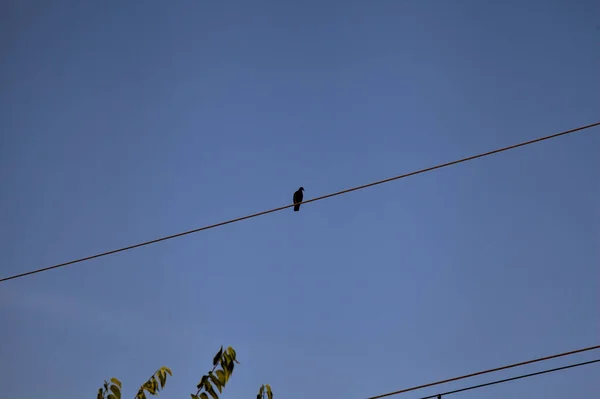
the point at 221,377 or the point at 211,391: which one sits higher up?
the point at 221,377

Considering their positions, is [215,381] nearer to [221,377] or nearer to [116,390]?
[221,377]

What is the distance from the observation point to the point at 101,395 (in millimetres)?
8539

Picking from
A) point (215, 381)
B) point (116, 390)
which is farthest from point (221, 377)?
point (116, 390)

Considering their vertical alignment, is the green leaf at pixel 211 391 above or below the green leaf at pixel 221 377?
below

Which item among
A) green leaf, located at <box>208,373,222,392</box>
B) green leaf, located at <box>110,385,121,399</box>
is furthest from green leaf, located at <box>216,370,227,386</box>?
green leaf, located at <box>110,385,121,399</box>

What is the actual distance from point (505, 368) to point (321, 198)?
3878mm

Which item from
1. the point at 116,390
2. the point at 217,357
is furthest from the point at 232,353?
the point at 116,390

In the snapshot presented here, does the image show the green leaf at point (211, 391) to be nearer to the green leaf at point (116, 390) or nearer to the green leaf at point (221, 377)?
the green leaf at point (221, 377)

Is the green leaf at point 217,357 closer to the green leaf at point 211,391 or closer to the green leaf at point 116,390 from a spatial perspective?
the green leaf at point 211,391

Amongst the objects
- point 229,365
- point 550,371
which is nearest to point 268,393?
point 229,365

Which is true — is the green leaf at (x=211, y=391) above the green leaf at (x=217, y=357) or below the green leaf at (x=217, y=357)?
below

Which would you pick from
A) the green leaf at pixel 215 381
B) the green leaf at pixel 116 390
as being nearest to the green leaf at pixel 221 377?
the green leaf at pixel 215 381

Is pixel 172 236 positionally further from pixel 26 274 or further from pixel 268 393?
pixel 268 393

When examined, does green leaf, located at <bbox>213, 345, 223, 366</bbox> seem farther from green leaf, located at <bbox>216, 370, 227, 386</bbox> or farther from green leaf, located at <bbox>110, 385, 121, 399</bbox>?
green leaf, located at <bbox>110, 385, 121, 399</bbox>
